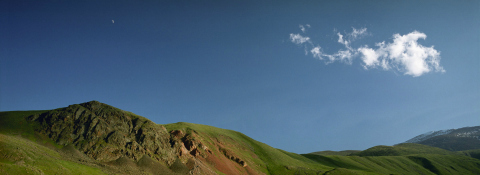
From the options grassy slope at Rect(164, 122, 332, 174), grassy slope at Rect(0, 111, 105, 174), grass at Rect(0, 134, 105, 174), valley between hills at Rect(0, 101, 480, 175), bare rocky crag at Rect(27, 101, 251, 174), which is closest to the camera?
grass at Rect(0, 134, 105, 174)

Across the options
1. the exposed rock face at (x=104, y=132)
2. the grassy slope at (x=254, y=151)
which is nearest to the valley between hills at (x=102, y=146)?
the exposed rock face at (x=104, y=132)

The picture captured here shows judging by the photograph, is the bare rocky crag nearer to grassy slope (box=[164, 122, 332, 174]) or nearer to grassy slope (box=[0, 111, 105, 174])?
grassy slope (box=[0, 111, 105, 174])

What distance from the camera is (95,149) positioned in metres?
65.4

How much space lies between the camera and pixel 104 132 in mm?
71375

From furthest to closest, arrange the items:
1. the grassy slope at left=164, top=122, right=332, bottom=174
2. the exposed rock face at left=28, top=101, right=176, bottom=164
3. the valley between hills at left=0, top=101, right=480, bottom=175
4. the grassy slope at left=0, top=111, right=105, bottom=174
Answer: the grassy slope at left=164, top=122, right=332, bottom=174
the exposed rock face at left=28, top=101, right=176, bottom=164
the valley between hills at left=0, top=101, right=480, bottom=175
the grassy slope at left=0, top=111, right=105, bottom=174

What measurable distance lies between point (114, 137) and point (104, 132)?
354 centimetres

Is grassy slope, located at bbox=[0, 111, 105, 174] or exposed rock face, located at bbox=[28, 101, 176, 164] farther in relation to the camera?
exposed rock face, located at bbox=[28, 101, 176, 164]

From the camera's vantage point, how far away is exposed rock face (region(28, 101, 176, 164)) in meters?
65.7

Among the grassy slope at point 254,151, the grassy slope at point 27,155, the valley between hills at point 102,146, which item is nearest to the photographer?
the grassy slope at point 27,155

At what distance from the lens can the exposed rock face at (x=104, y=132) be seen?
2586 inches

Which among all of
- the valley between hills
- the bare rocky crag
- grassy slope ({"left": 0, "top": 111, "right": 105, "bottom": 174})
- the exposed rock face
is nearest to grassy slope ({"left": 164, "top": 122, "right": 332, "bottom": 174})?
the valley between hills

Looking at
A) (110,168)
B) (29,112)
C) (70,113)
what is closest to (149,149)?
(110,168)

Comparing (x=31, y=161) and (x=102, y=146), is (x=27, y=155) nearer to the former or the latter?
(x=31, y=161)

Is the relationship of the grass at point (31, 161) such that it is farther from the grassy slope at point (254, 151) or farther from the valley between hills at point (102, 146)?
the grassy slope at point (254, 151)
